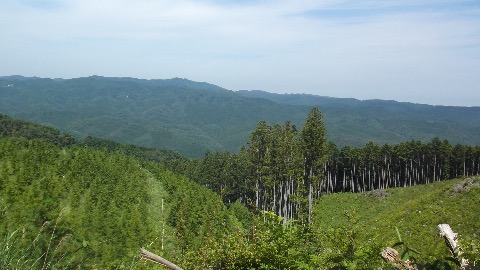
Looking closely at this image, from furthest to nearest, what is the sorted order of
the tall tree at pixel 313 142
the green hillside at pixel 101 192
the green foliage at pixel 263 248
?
the tall tree at pixel 313 142 < the green hillside at pixel 101 192 < the green foliage at pixel 263 248

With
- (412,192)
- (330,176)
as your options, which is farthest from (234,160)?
(412,192)

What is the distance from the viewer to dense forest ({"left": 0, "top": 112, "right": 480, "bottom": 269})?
4355mm

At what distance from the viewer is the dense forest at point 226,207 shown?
436 centimetres

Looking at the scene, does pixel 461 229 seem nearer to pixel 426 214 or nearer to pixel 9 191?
pixel 426 214

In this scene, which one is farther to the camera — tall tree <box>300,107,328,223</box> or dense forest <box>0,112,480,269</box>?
tall tree <box>300,107,328,223</box>

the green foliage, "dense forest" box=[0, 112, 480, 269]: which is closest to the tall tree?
"dense forest" box=[0, 112, 480, 269]

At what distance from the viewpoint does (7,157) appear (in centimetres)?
3338

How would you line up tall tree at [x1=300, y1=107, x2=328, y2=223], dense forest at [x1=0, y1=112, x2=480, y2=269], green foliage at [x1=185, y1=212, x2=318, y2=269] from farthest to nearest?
tall tree at [x1=300, y1=107, x2=328, y2=223] < green foliage at [x1=185, y1=212, x2=318, y2=269] < dense forest at [x1=0, y1=112, x2=480, y2=269]

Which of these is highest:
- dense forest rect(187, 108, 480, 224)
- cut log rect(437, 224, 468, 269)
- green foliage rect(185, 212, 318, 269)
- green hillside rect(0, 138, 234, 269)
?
cut log rect(437, 224, 468, 269)

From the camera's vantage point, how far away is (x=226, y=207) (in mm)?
43625

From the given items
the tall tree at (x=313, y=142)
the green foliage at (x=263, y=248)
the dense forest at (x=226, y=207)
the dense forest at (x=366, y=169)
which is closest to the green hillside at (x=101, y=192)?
the dense forest at (x=226, y=207)

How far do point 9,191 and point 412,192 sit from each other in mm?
56799

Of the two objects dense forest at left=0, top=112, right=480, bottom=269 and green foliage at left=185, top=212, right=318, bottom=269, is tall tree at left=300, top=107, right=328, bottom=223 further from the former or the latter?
green foliage at left=185, top=212, right=318, bottom=269

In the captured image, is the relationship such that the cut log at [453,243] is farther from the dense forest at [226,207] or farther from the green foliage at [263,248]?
the green foliage at [263,248]
